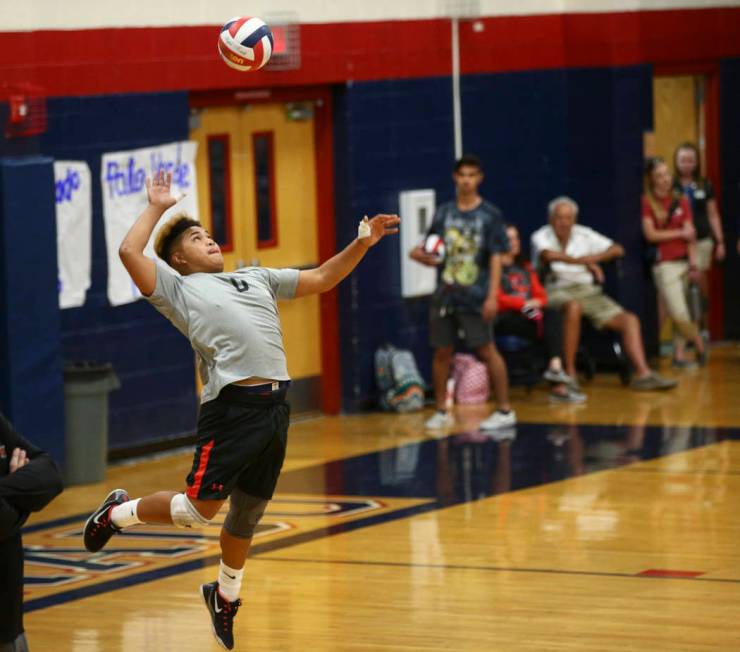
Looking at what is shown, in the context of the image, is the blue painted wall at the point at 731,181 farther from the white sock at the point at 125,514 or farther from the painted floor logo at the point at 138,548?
the white sock at the point at 125,514

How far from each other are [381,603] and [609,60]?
874 cm

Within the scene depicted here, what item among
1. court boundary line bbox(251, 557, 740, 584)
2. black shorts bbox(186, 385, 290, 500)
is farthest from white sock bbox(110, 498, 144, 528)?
court boundary line bbox(251, 557, 740, 584)

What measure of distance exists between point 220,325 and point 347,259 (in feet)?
2.00

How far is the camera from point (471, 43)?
1554 centimetres

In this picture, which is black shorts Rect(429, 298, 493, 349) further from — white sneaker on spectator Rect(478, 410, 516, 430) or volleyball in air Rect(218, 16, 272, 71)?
volleyball in air Rect(218, 16, 272, 71)

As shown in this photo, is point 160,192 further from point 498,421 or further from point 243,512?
point 498,421

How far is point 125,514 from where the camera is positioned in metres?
7.57

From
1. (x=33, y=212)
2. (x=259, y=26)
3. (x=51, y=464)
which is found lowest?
(x=51, y=464)

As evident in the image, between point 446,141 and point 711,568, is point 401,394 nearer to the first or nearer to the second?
point 446,141

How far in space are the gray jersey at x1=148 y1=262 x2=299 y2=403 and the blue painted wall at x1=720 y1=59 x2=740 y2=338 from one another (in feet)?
36.4

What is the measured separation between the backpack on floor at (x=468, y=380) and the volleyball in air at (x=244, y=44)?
6.83 metres

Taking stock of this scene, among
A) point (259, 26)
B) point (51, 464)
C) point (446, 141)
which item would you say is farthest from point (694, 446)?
point (51, 464)

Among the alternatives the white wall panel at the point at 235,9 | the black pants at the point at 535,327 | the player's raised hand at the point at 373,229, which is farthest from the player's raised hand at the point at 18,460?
the black pants at the point at 535,327

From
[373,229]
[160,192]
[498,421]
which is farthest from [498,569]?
[498,421]
